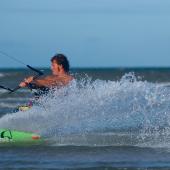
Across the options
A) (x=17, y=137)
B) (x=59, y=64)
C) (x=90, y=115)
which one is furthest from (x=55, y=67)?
(x=17, y=137)

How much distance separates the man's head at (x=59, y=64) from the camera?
13.6 metres

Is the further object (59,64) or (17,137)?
(59,64)

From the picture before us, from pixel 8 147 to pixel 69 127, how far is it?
1572 mm

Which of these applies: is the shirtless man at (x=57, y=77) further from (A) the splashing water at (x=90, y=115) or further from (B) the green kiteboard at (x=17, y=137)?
(B) the green kiteboard at (x=17, y=137)

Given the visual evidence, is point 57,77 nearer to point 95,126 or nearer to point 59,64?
point 59,64

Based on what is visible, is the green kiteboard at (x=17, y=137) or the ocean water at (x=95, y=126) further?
the green kiteboard at (x=17, y=137)

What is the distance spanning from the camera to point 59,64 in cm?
1362

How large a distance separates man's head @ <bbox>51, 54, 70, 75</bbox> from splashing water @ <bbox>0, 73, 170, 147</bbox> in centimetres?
33

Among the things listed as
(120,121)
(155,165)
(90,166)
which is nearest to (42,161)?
(90,166)

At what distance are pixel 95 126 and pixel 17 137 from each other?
5.99ft

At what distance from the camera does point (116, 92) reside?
14141 mm

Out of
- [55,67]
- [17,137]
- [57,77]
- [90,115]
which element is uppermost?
[55,67]

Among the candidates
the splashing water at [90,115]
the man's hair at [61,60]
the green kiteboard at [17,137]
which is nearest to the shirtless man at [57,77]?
the man's hair at [61,60]

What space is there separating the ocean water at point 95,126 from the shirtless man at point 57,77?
14 centimetres
